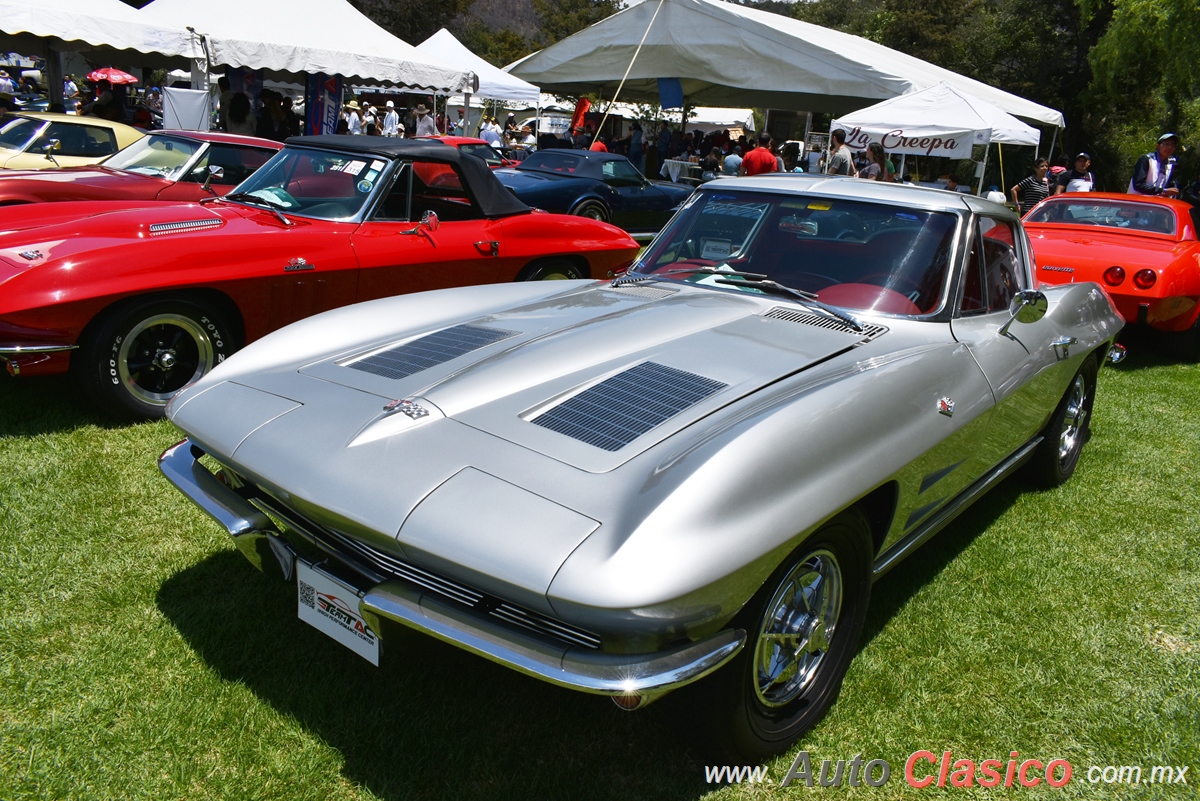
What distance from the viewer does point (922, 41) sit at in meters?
42.0

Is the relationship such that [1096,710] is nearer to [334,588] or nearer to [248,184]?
[334,588]

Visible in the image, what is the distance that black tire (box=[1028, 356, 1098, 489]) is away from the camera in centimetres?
412

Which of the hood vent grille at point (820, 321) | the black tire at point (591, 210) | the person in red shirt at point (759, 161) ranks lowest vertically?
the black tire at point (591, 210)

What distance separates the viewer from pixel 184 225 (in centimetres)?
450

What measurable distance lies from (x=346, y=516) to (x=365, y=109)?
90.2 ft

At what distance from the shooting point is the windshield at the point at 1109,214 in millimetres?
7656

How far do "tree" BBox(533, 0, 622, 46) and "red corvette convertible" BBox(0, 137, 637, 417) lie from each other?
64.5 m

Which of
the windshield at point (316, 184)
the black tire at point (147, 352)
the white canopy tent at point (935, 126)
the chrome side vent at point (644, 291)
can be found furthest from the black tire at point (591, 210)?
the chrome side vent at point (644, 291)

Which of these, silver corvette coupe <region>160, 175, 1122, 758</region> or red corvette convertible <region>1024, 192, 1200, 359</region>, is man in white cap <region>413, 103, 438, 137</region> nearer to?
red corvette convertible <region>1024, 192, 1200, 359</region>

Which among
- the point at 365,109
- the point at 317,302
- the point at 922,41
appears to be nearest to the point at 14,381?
the point at 317,302

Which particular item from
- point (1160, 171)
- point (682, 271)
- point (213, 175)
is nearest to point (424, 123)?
point (213, 175)

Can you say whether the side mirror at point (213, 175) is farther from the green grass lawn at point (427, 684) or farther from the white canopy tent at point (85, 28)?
the white canopy tent at point (85, 28)

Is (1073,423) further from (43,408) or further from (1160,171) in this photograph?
(1160,171)

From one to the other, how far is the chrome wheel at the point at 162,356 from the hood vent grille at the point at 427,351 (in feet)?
6.02
